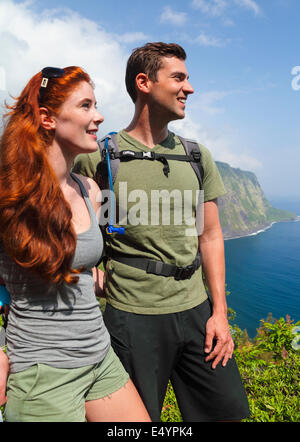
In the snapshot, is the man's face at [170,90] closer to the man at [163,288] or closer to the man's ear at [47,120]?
the man at [163,288]

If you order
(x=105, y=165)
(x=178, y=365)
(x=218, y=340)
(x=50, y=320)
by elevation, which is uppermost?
(x=105, y=165)

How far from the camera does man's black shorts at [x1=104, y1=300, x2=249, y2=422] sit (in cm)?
257

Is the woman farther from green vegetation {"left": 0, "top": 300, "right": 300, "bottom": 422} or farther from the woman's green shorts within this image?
green vegetation {"left": 0, "top": 300, "right": 300, "bottom": 422}

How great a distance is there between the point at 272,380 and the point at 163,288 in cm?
336

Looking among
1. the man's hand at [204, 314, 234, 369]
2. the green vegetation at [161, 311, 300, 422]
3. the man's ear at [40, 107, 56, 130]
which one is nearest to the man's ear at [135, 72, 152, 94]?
the man's ear at [40, 107, 56, 130]

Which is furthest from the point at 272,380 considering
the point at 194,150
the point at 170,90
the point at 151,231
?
the point at 170,90

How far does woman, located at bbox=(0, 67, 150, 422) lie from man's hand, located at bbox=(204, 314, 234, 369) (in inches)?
32.5

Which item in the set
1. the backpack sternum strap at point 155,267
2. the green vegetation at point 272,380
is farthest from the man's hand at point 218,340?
the green vegetation at point 272,380

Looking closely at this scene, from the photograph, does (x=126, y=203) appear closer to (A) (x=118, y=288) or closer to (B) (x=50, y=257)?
(A) (x=118, y=288)

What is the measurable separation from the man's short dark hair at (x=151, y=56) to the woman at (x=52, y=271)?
2.69 ft

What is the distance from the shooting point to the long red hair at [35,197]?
6.36 feet

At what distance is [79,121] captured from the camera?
7.06ft

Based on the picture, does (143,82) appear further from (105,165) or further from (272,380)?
(272,380)

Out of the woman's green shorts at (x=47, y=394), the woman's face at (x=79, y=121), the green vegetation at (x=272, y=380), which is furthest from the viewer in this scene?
the green vegetation at (x=272, y=380)
